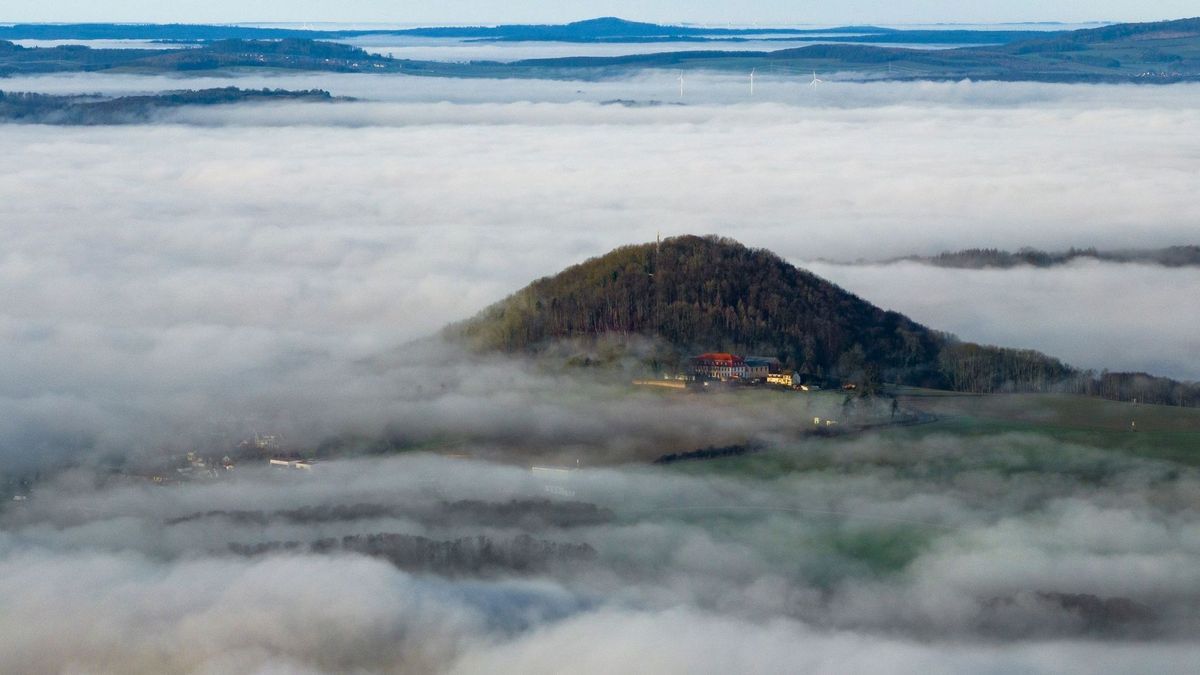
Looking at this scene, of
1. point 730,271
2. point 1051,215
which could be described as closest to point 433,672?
point 730,271

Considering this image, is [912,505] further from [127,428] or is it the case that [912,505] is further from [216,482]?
[127,428]

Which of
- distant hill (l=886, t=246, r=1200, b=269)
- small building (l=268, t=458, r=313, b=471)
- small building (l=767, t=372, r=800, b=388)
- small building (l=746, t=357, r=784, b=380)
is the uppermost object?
small building (l=746, t=357, r=784, b=380)

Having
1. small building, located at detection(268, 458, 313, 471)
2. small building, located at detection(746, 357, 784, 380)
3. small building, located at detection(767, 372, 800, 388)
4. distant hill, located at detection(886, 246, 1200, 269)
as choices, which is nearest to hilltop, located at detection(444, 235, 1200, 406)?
small building, located at detection(746, 357, 784, 380)

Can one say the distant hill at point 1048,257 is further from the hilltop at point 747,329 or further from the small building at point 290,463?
the small building at point 290,463

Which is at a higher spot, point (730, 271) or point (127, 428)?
point (730, 271)

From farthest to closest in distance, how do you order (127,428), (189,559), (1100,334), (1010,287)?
1. (1010,287)
2. (1100,334)
3. (127,428)
4. (189,559)

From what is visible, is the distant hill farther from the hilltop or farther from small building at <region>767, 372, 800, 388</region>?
small building at <region>767, 372, 800, 388</region>

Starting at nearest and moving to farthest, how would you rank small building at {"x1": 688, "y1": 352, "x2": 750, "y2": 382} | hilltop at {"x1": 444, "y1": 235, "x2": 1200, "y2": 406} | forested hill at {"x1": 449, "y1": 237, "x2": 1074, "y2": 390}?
small building at {"x1": 688, "y1": 352, "x2": 750, "y2": 382}
hilltop at {"x1": 444, "y1": 235, "x2": 1200, "y2": 406}
forested hill at {"x1": 449, "y1": 237, "x2": 1074, "y2": 390}

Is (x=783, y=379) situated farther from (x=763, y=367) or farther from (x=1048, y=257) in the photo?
(x=1048, y=257)

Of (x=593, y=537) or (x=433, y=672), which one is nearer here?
(x=433, y=672)
